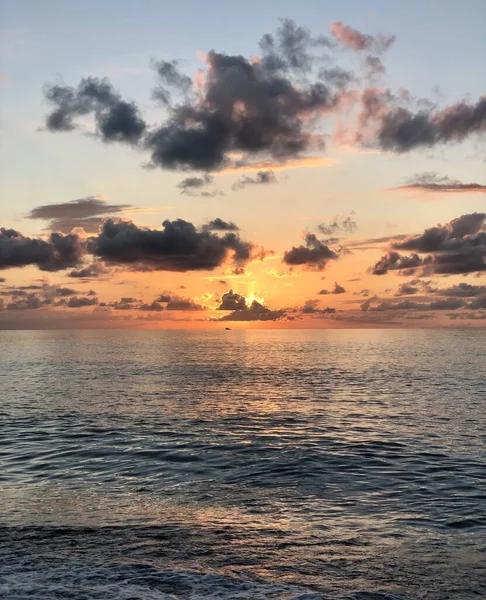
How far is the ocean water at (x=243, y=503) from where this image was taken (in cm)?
A: 1620

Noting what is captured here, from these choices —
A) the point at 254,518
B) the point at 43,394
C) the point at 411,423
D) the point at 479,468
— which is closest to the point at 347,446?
the point at 479,468

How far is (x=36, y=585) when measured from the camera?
15.4 meters

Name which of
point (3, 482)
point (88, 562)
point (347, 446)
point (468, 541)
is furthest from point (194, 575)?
point (347, 446)

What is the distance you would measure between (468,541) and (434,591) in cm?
476

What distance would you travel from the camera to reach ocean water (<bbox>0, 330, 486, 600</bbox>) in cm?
1620

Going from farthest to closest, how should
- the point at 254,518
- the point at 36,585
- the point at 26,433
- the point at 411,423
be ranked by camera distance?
the point at 411,423 < the point at 26,433 < the point at 254,518 < the point at 36,585

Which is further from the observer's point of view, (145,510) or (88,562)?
(145,510)

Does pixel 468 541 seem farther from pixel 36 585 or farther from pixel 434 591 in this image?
pixel 36 585

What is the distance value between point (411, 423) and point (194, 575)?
34.2 metres

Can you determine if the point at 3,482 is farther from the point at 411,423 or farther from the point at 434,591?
the point at 411,423

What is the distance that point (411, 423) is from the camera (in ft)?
154

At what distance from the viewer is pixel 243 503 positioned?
2444 cm

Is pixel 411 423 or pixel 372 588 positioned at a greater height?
pixel 372 588

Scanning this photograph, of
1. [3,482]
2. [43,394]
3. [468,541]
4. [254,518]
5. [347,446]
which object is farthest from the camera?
[43,394]
